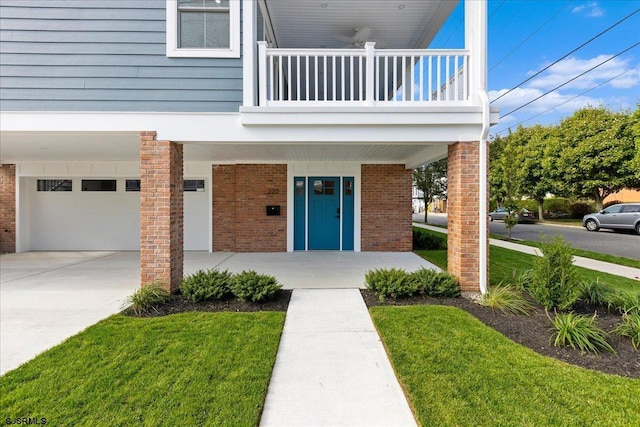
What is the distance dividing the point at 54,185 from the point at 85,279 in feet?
18.1

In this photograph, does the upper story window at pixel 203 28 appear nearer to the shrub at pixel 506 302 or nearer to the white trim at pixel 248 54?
the white trim at pixel 248 54

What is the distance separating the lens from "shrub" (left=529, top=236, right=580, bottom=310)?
4238mm

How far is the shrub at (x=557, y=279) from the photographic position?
4.24 m

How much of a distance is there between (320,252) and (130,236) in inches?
238

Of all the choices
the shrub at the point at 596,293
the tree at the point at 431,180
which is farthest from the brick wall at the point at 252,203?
the tree at the point at 431,180

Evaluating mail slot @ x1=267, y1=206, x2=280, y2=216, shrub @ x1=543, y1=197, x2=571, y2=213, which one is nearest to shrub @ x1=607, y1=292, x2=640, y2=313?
mail slot @ x1=267, y1=206, x2=280, y2=216

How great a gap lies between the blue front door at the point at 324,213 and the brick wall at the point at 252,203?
822 mm

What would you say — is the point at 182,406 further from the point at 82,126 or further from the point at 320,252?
the point at 320,252

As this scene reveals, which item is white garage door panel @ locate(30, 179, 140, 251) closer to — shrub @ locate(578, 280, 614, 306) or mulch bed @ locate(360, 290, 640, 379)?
mulch bed @ locate(360, 290, 640, 379)

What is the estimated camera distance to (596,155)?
19219 mm

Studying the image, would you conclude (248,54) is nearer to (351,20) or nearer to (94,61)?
(94,61)

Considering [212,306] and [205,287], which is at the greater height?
[205,287]

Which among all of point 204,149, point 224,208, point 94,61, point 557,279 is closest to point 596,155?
point 557,279

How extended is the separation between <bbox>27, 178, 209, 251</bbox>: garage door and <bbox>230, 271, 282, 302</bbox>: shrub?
22.2ft
